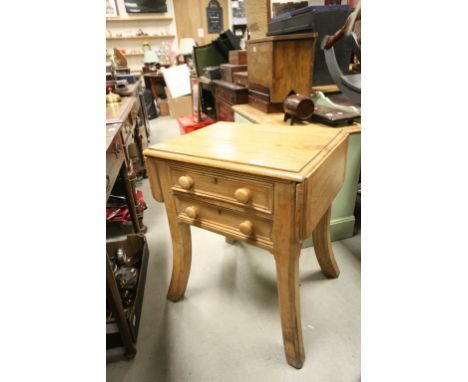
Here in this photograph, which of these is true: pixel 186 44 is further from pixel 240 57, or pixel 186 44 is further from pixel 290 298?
pixel 290 298

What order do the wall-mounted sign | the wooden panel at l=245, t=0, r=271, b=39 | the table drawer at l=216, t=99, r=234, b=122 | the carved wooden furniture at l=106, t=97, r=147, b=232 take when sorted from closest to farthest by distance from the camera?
the carved wooden furniture at l=106, t=97, r=147, b=232
the wooden panel at l=245, t=0, r=271, b=39
the table drawer at l=216, t=99, r=234, b=122
the wall-mounted sign

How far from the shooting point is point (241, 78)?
1.95 meters

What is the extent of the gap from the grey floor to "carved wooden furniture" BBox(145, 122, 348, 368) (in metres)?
0.12

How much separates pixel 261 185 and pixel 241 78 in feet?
4.97

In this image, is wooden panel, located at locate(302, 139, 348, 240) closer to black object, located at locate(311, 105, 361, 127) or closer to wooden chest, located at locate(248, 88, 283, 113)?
black object, located at locate(311, 105, 361, 127)

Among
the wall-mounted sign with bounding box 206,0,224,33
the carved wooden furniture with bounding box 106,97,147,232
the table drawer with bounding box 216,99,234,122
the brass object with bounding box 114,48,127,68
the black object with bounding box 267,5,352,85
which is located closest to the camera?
the carved wooden furniture with bounding box 106,97,147,232

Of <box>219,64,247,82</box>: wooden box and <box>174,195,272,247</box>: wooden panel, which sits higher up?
<box>219,64,247,82</box>: wooden box

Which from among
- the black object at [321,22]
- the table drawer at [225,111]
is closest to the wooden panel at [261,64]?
the black object at [321,22]

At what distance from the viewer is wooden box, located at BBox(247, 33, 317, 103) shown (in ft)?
4.35

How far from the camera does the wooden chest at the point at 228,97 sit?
6.13 ft

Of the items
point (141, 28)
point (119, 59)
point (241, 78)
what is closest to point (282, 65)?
point (241, 78)

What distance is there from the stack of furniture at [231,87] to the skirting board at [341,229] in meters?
1.04

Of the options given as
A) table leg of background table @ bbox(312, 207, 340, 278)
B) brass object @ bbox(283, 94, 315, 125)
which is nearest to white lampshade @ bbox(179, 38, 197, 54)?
brass object @ bbox(283, 94, 315, 125)
